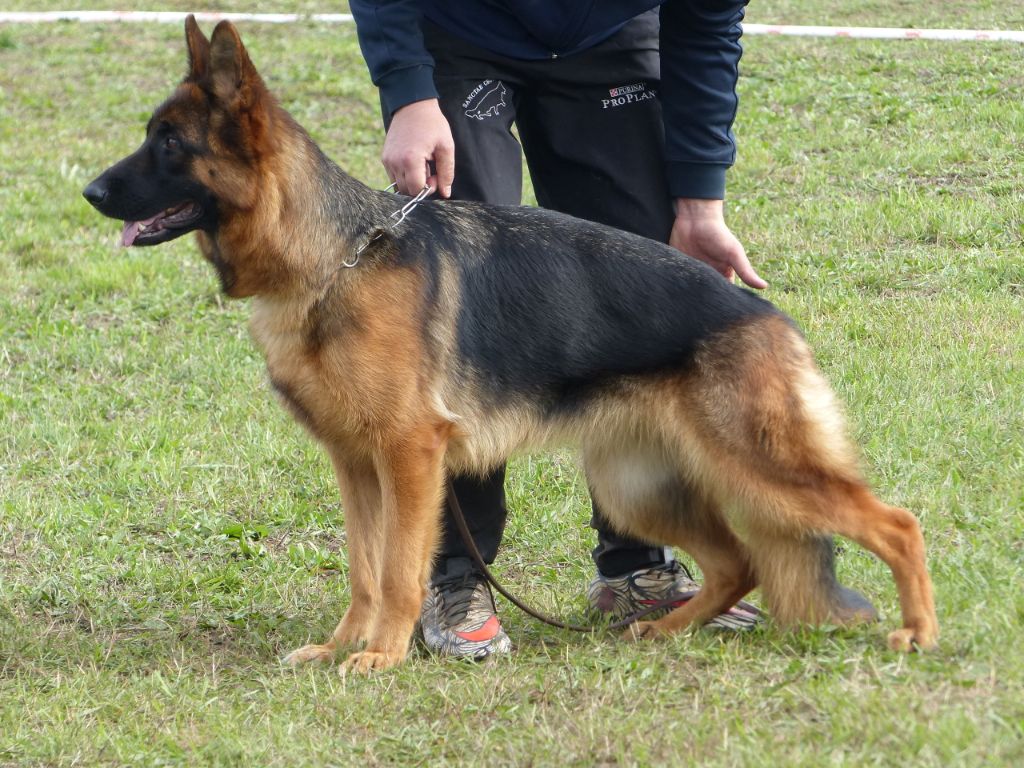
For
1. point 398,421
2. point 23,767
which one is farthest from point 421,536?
point 23,767

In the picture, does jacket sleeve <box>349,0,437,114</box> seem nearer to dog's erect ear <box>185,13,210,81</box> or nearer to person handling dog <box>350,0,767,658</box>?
person handling dog <box>350,0,767,658</box>

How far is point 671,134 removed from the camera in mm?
4066

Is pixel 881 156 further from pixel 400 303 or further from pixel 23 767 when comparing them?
pixel 23 767

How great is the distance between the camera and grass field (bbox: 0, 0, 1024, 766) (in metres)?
3.12

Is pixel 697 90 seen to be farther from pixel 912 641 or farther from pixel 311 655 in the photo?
pixel 311 655

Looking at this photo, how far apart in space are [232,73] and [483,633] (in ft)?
6.19

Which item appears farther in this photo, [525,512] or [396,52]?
[525,512]

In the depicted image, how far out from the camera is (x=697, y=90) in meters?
4.00

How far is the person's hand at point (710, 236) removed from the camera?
4055 millimetres

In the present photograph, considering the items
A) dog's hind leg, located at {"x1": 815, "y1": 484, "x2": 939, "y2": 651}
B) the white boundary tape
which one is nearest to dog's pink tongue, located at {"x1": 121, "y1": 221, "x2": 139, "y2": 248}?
dog's hind leg, located at {"x1": 815, "y1": 484, "x2": 939, "y2": 651}

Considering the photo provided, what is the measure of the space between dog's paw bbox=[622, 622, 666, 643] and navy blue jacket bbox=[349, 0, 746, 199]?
55.8 inches

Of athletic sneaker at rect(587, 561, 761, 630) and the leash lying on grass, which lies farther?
athletic sneaker at rect(587, 561, 761, 630)

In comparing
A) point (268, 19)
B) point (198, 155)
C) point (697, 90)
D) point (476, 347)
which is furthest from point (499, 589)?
point (268, 19)

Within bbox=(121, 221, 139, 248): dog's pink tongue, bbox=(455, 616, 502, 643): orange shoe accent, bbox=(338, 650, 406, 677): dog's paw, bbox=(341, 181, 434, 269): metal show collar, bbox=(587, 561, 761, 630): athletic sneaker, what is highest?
bbox=(121, 221, 139, 248): dog's pink tongue
